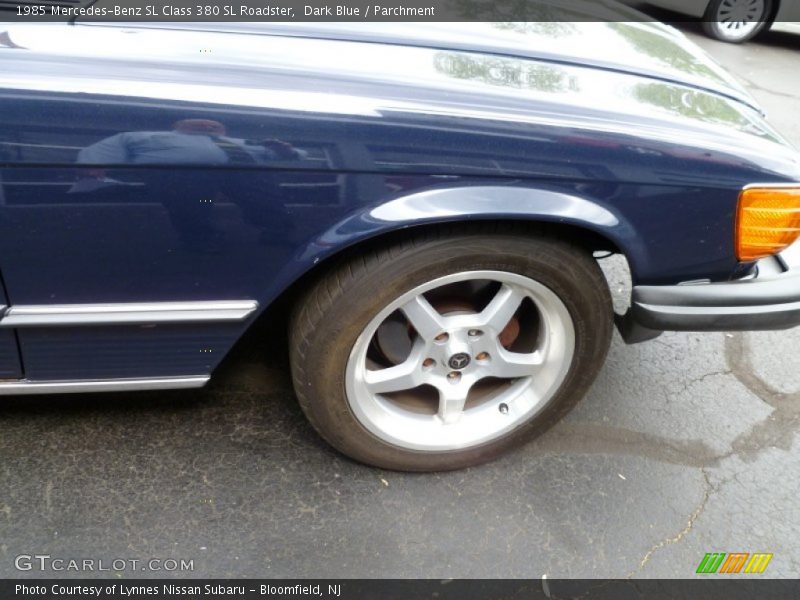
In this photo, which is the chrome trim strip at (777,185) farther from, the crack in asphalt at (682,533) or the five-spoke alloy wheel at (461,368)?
the crack in asphalt at (682,533)

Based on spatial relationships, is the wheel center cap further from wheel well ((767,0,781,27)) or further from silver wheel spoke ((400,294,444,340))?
wheel well ((767,0,781,27))

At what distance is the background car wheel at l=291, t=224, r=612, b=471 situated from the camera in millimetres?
1699

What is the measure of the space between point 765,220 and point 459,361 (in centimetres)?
92

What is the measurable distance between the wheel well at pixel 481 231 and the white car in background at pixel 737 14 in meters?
5.93

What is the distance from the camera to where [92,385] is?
5.92 feet

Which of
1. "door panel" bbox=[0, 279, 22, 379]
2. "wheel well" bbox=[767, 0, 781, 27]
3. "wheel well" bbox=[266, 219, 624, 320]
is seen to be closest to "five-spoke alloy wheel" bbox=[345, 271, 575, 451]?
"wheel well" bbox=[266, 219, 624, 320]

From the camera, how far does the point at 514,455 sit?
2227mm

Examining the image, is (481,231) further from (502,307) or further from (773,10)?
(773,10)

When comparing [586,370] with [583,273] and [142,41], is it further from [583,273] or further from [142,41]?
[142,41]

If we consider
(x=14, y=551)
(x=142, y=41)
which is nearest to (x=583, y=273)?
(x=142, y=41)

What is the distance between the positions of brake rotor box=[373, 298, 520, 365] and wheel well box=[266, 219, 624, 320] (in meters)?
0.29

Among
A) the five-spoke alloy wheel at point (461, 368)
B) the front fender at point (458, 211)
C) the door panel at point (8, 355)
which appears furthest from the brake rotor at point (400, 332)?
the door panel at point (8, 355)

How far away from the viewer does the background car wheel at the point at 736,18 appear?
6.77 meters

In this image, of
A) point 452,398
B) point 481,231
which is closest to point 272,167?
point 481,231
